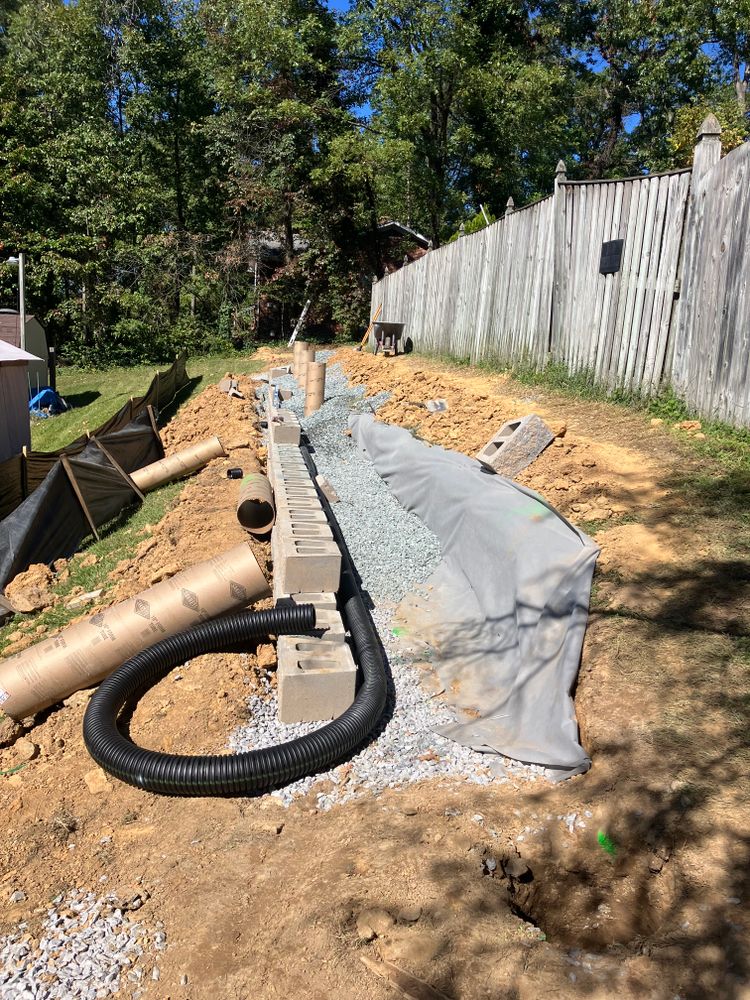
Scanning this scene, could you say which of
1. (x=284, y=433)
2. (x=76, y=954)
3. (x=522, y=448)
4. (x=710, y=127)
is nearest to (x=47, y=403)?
(x=284, y=433)

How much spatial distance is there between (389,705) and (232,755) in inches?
42.7

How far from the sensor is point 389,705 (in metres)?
4.42

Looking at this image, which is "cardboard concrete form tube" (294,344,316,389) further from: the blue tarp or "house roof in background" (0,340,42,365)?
the blue tarp

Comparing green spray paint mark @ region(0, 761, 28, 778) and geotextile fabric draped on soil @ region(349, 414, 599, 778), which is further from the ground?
geotextile fabric draped on soil @ region(349, 414, 599, 778)

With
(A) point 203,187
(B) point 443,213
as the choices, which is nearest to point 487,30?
(B) point 443,213

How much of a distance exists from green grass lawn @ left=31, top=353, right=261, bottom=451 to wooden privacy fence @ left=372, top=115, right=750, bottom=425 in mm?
8481

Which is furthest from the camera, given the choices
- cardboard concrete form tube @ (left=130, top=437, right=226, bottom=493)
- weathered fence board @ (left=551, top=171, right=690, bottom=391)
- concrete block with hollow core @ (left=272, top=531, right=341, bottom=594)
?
cardboard concrete form tube @ (left=130, top=437, right=226, bottom=493)

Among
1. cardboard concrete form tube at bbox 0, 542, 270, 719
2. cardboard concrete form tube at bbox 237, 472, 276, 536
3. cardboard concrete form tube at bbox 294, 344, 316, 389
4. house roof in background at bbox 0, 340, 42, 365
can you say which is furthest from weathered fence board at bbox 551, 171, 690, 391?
house roof in background at bbox 0, 340, 42, 365

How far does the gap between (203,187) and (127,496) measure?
2315cm

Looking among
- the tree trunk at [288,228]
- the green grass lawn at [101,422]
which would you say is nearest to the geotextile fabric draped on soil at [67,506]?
the green grass lawn at [101,422]

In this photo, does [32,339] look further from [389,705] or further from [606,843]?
[606,843]

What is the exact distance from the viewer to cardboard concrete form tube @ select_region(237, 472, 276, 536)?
7.05 m

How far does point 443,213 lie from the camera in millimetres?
26156

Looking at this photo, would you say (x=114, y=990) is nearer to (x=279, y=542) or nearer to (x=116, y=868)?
(x=116, y=868)
